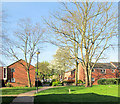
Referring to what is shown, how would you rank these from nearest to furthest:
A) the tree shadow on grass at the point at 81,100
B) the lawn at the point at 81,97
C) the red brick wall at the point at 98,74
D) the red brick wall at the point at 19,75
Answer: the tree shadow on grass at the point at 81,100, the lawn at the point at 81,97, the red brick wall at the point at 19,75, the red brick wall at the point at 98,74

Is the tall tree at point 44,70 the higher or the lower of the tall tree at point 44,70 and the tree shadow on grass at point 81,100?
the higher

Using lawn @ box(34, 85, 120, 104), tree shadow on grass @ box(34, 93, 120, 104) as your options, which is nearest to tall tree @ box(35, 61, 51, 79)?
lawn @ box(34, 85, 120, 104)

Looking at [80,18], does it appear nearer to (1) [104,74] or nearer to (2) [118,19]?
(2) [118,19]

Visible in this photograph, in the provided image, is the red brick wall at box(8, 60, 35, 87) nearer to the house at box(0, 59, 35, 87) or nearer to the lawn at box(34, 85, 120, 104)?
the house at box(0, 59, 35, 87)

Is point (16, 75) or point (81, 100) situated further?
point (16, 75)

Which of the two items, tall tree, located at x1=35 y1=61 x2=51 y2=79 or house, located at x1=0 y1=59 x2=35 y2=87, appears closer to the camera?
house, located at x1=0 y1=59 x2=35 y2=87

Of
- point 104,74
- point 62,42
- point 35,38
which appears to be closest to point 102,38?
point 62,42

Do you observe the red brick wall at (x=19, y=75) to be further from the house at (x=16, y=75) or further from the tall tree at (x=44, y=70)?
the tall tree at (x=44, y=70)

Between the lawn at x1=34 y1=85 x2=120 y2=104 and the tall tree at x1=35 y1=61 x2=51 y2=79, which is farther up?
the tall tree at x1=35 y1=61 x2=51 y2=79

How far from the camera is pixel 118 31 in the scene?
22281mm

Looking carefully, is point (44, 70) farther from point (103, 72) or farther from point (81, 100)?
point (81, 100)

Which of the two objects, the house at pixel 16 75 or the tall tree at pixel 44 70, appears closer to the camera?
the house at pixel 16 75

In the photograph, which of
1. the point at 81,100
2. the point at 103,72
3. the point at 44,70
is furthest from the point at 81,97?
the point at 44,70

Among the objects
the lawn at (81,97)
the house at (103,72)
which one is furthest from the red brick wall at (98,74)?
the lawn at (81,97)
